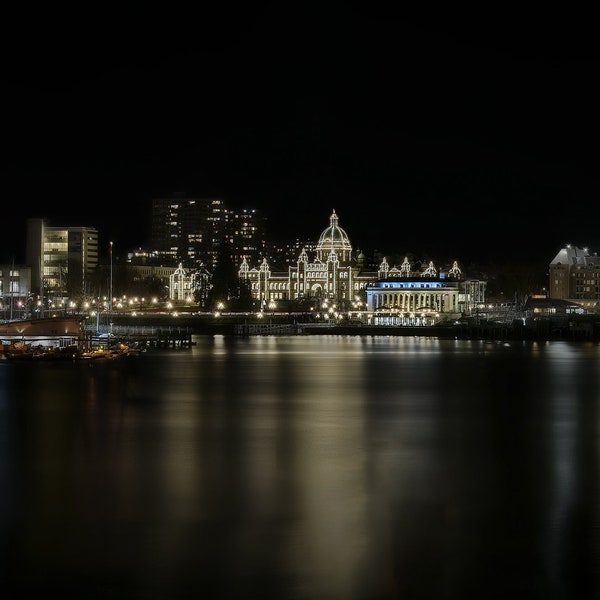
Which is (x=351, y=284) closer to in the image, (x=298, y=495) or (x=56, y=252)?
(x=56, y=252)

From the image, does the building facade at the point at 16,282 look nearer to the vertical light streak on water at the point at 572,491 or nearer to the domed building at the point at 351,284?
the domed building at the point at 351,284

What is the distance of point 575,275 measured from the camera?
152m

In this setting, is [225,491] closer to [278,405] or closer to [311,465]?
[311,465]

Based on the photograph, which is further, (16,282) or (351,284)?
(351,284)

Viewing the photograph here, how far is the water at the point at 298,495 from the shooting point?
11828 mm

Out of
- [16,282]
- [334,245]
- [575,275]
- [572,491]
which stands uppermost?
[334,245]

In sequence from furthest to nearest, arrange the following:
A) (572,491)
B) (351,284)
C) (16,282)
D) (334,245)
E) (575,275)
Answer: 1. (334,245)
2. (351,284)
3. (575,275)
4. (16,282)
5. (572,491)

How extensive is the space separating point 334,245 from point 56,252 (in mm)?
47365

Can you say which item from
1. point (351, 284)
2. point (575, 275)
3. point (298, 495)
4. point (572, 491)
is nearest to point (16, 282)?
point (351, 284)

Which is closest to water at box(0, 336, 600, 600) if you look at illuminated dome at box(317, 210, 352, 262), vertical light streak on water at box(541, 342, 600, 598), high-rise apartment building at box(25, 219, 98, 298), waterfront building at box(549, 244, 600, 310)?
vertical light streak on water at box(541, 342, 600, 598)

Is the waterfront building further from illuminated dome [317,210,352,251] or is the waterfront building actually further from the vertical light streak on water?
the vertical light streak on water

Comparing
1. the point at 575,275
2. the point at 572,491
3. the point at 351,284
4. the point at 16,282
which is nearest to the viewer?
the point at 572,491

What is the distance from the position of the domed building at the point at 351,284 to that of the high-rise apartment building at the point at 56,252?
1015 inches

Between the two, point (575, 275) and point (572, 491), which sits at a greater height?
point (575, 275)
